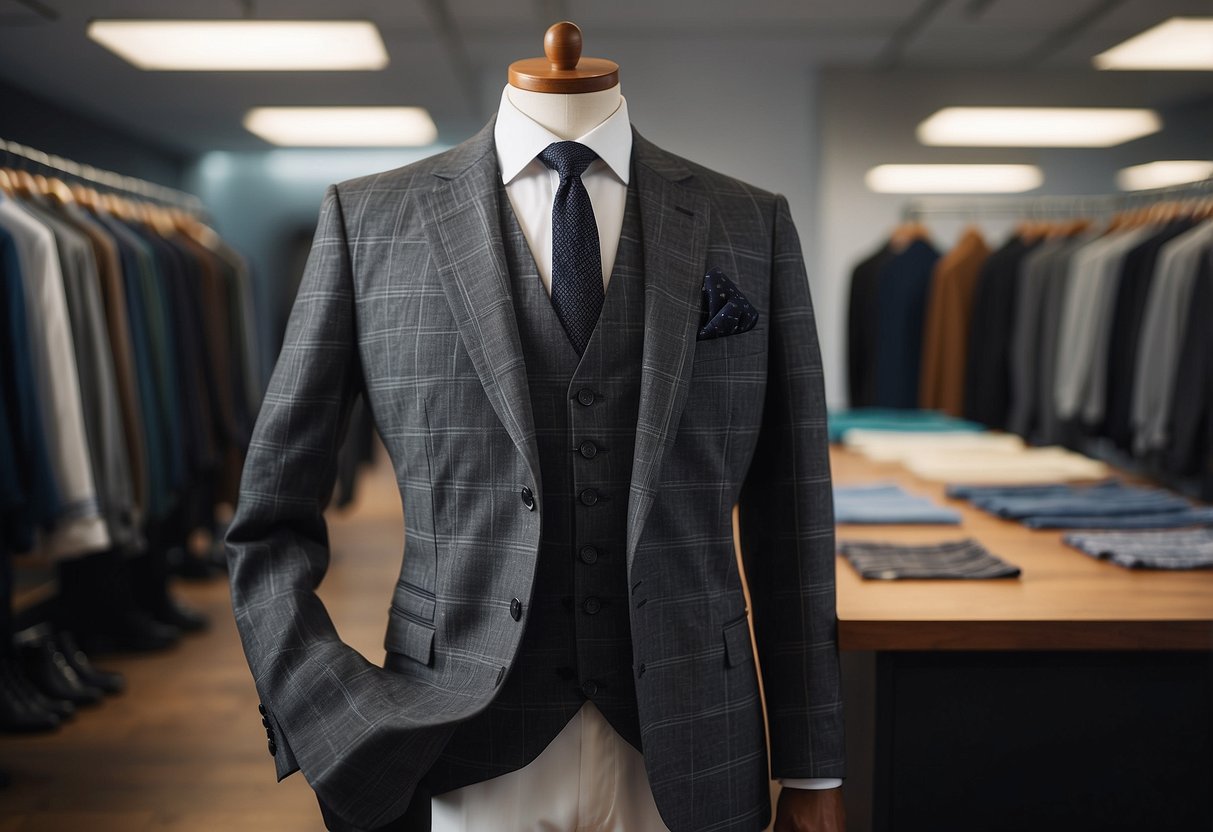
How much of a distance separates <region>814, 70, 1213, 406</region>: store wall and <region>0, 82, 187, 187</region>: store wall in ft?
11.4

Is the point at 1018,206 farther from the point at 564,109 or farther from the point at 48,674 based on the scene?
the point at 48,674

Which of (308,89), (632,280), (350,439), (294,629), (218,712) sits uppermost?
(308,89)

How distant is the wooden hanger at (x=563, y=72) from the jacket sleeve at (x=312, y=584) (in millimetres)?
229

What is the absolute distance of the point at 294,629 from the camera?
36.8 inches

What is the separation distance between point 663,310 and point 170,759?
2.37 m

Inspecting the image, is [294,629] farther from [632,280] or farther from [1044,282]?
[1044,282]

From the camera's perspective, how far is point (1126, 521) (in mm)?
1844

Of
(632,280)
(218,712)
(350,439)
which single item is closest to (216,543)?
(350,439)

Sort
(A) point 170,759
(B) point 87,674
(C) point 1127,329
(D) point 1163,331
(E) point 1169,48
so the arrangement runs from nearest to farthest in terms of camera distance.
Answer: (A) point 170,759, (B) point 87,674, (D) point 1163,331, (C) point 1127,329, (E) point 1169,48

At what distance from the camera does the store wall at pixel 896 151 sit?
4652 mm

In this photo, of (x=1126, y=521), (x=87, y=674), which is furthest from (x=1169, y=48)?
(x=87, y=674)

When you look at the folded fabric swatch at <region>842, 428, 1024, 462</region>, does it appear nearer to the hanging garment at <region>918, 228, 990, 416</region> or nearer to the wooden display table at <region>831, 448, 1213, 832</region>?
the wooden display table at <region>831, 448, 1213, 832</region>

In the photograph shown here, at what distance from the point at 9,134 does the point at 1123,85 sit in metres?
4.75

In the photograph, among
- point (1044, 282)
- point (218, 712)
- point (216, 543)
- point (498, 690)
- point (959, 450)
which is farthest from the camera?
point (216, 543)
